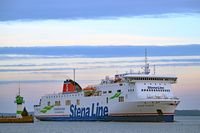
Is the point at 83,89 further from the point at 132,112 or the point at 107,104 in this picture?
the point at 132,112

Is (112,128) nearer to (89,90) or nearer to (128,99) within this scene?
(128,99)

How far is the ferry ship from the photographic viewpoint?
215 ft

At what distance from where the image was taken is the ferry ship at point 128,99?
65.5 meters

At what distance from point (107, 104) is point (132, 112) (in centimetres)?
497

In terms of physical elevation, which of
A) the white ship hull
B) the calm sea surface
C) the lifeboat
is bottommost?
the calm sea surface

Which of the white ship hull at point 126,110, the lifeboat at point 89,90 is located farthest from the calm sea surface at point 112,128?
the lifeboat at point 89,90

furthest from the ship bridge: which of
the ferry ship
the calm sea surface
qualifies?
the calm sea surface

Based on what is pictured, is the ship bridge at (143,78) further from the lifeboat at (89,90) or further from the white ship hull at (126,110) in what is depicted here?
the lifeboat at (89,90)

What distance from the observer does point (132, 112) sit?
217 ft

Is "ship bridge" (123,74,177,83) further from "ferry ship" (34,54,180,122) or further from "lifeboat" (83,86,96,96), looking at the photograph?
"lifeboat" (83,86,96,96)

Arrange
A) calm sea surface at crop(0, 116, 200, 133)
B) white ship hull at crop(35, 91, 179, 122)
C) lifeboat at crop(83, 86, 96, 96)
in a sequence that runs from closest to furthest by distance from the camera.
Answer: calm sea surface at crop(0, 116, 200, 133), white ship hull at crop(35, 91, 179, 122), lifeboat at crop(83, 86, 96, 96)

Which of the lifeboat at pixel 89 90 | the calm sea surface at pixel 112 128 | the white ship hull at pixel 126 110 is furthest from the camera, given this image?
the lifeboat at pixel 89 90

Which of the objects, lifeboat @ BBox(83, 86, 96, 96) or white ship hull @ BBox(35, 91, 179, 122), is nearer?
white ship hull @ BBox(35, 91, 179, 122)

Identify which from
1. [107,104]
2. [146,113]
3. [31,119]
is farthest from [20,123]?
[146,113]
